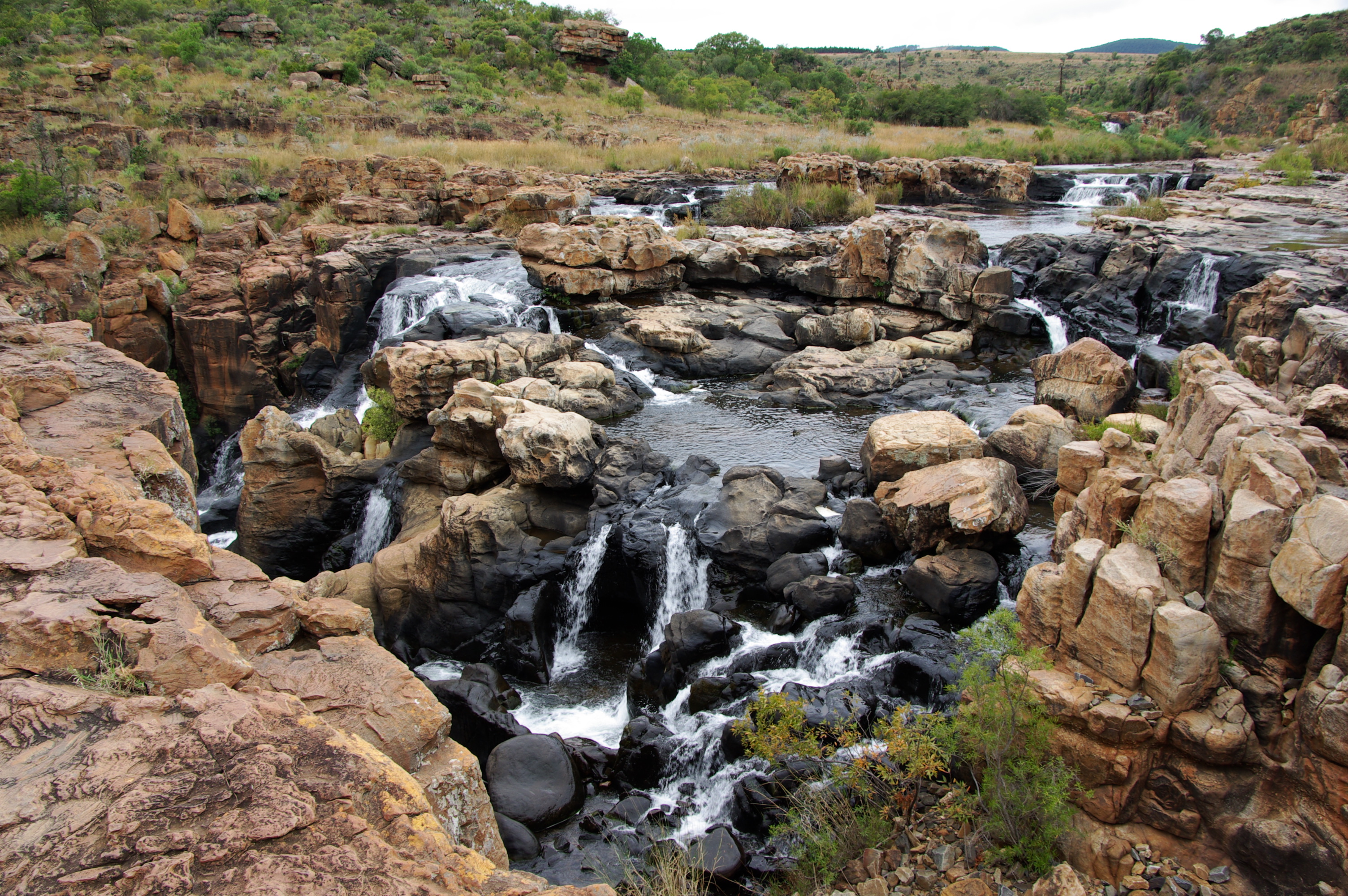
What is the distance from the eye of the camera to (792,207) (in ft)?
74.5

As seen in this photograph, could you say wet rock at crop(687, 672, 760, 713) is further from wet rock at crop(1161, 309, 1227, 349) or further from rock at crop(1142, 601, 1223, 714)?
wet rock at crop(1161, 309, 1227, 349)

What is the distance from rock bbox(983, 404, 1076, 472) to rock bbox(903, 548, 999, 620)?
241 cm

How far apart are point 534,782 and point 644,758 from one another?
3.44 feet

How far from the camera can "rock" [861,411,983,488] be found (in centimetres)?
1007

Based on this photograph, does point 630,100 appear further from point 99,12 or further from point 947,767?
point 947,767

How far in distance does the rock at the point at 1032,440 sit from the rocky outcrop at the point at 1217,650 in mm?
4502

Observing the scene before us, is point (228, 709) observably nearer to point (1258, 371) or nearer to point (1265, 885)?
point (1265, 885)

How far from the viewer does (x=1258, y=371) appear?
323 inches

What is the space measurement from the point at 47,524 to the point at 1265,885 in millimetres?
7270

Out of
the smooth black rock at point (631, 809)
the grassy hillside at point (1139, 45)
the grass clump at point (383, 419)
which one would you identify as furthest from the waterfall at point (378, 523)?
Result: the grassy hillside at point (1139, 45)

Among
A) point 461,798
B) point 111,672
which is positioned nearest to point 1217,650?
point 461,798

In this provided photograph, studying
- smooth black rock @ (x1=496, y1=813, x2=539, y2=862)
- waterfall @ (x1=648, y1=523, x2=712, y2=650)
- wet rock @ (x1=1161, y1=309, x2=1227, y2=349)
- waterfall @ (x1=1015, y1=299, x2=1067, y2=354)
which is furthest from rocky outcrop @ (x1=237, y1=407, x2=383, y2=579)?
wet rock @ (x1=1161, y1=309, x2=1227, y2=349)

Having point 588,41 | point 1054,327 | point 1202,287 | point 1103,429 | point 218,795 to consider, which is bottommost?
point 1054,327

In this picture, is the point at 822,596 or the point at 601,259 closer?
the point at 822,596
